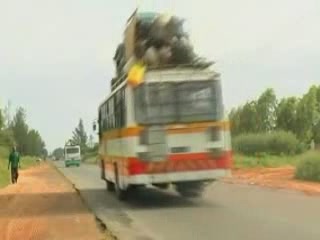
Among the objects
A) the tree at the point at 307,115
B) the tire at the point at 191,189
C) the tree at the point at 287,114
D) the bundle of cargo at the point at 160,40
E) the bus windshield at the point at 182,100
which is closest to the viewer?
the bus windshield at the point at 182,100

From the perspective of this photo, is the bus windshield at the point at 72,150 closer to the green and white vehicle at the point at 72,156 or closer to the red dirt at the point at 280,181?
the green and white vehicle at the point at 72,156

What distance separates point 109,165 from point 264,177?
10.9 m

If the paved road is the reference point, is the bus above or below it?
above

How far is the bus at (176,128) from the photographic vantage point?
1981 cm

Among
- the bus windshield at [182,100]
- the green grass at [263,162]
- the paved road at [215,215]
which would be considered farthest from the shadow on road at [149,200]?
the green grass at [263,162]

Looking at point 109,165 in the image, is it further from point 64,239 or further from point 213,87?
point 64,239

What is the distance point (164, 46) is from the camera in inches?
824

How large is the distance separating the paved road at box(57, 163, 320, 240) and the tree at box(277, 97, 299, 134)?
45.6 meters

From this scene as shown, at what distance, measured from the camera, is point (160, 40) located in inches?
822

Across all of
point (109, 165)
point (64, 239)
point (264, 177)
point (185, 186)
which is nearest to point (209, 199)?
point (185, 186)

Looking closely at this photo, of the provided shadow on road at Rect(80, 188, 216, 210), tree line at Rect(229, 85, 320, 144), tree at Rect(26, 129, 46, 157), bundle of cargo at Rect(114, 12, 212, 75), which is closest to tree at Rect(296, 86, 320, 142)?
tree line at Rect(229, 85, 320, 144)

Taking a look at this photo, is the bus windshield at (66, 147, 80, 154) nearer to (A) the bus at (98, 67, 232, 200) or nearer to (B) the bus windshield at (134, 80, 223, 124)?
(A) the bus at (98, 67, 232, 200)

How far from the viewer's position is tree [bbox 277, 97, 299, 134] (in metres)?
70.9

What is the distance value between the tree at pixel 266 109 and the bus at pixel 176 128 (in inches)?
2002
